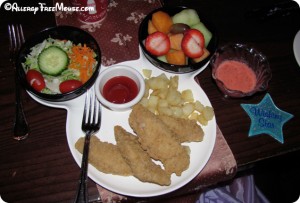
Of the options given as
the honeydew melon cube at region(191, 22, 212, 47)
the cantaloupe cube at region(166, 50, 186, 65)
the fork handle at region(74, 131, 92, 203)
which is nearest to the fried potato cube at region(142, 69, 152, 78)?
the cantaloupe cube at region(166, 50, 186, 65)

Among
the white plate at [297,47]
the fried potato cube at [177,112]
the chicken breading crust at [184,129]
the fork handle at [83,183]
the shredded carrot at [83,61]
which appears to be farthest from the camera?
the white plate at [297,47]

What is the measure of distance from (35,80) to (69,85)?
0.25 metres

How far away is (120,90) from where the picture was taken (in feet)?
6.76

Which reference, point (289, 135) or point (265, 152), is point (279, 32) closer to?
point (289, 135)

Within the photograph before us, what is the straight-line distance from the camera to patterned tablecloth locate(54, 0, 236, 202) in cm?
194

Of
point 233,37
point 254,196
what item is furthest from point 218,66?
point 254,196

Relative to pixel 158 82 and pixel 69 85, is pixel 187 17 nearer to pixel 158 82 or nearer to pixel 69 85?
pixel 158 82

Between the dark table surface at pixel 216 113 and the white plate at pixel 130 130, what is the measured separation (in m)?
0.11

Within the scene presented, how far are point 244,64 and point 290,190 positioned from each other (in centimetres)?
154

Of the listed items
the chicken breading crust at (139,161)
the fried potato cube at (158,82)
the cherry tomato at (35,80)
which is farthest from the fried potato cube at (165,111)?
the cherry tomato at (35,80)

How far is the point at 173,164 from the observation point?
1773 millimetres

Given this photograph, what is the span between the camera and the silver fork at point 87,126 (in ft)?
5.46

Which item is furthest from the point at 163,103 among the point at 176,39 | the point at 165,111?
the point at 176,39

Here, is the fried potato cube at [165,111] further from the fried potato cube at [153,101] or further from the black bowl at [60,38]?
the black bowl at [60,38]
